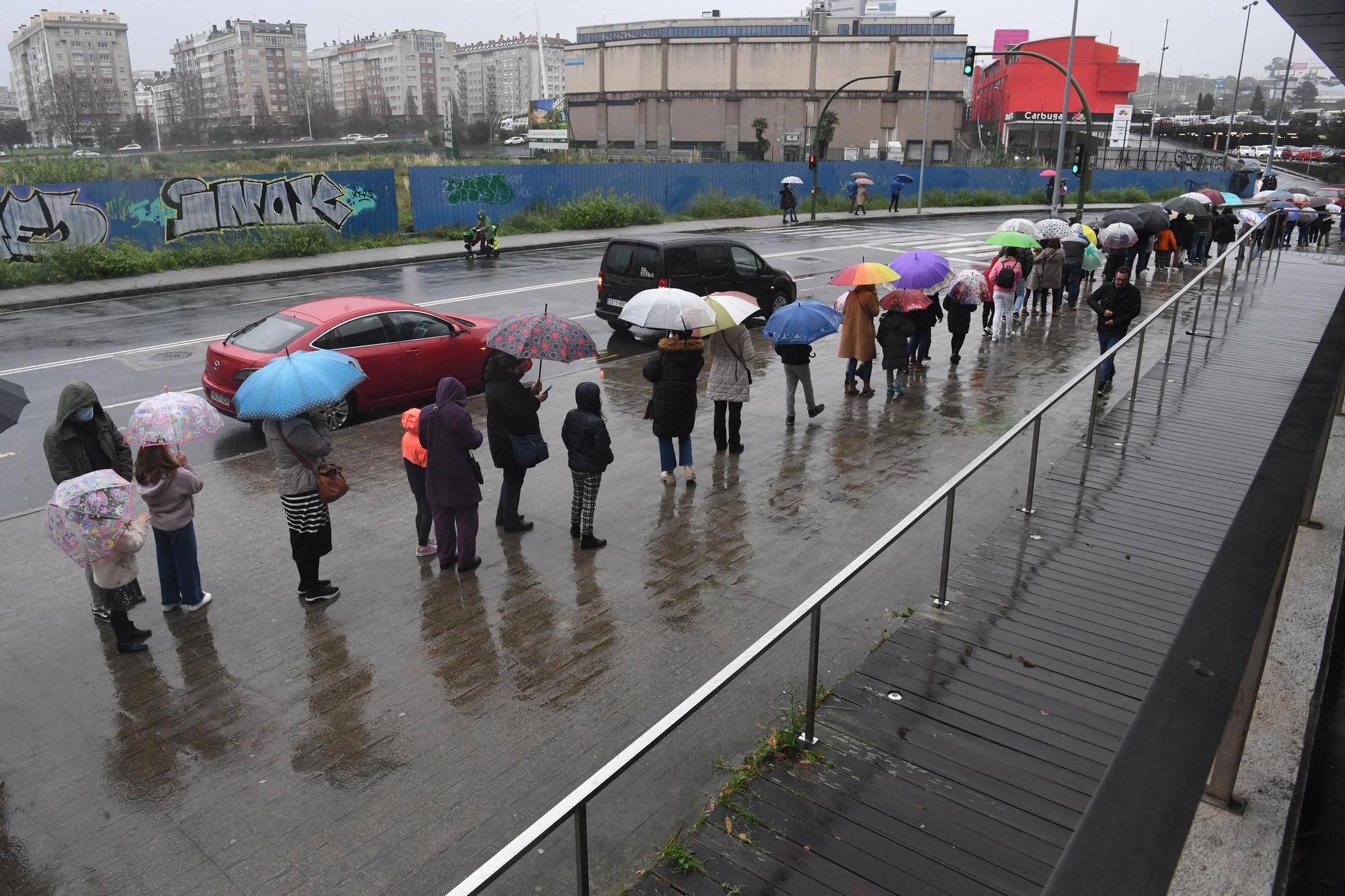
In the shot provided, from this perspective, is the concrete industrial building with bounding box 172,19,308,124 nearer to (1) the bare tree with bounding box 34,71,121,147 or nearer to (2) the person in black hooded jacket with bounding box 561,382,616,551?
(1) the bare tree with bounding box 34,71,121,147

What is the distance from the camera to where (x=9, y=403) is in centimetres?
661

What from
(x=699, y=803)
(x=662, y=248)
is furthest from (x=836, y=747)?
(x=662, y=248)

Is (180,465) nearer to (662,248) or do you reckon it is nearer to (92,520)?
(92,520)

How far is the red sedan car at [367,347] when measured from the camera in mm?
11883

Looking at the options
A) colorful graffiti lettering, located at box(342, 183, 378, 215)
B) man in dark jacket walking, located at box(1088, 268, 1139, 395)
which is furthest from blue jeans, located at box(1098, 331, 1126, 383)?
colorful graffiti lettering, located at box(342, 183, 378, 215)

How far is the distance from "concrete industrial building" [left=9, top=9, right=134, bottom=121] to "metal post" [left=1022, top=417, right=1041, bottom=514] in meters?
161

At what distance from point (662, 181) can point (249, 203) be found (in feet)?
56.5

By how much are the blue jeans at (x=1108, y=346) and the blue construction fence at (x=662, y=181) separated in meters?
25.3

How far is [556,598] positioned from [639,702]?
64.8 inches

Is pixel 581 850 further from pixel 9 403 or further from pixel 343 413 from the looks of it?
pixel 343 413

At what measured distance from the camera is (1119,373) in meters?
10.0

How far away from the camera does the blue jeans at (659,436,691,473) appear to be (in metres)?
9.77

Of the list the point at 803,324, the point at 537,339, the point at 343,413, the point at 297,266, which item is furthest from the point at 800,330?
the point at 297,266

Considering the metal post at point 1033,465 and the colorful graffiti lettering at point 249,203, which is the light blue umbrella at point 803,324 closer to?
the metal post at point 1033,465
